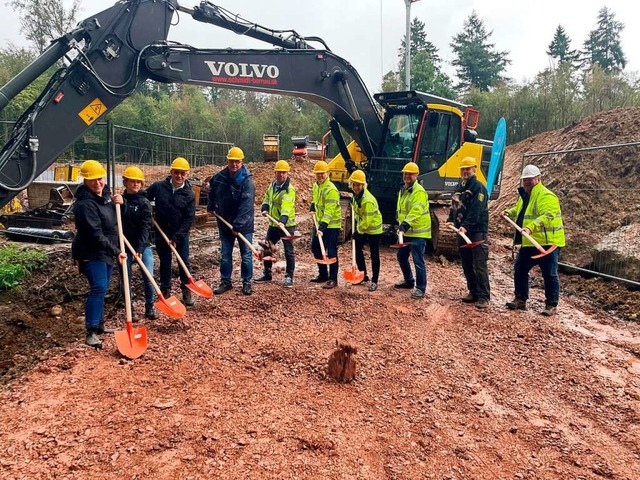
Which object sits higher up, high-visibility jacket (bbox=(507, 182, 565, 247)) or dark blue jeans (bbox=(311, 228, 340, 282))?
high-visibility jacket (bbox=(507, 182, 565, 247))

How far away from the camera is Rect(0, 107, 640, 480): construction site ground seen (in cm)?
279

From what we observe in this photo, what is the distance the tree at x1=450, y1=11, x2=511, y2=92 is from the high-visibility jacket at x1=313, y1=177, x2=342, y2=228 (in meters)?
37.4

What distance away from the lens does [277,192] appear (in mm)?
6531

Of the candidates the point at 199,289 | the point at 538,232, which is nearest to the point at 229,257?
the point at 199,289

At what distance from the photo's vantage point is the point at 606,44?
130 ft

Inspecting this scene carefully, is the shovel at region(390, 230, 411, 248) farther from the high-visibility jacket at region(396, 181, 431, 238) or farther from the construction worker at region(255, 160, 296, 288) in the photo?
the construction worker at region(255, 160, 296, 288)

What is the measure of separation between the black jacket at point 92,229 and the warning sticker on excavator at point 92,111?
1.29 meters

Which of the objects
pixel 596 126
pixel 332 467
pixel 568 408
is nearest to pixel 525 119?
pixel 596 126

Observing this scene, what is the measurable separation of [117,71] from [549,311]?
597 cm

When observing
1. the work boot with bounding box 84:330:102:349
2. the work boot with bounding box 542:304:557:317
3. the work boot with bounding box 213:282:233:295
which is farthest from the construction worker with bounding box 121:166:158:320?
the work boot with bounding box 542:304:557:317

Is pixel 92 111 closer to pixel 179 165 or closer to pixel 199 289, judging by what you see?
pixel 179 165

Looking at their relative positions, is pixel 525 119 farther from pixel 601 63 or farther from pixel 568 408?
pixel 568 408

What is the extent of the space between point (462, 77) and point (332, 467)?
4329cm

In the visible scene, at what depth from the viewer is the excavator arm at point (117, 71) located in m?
4.91
